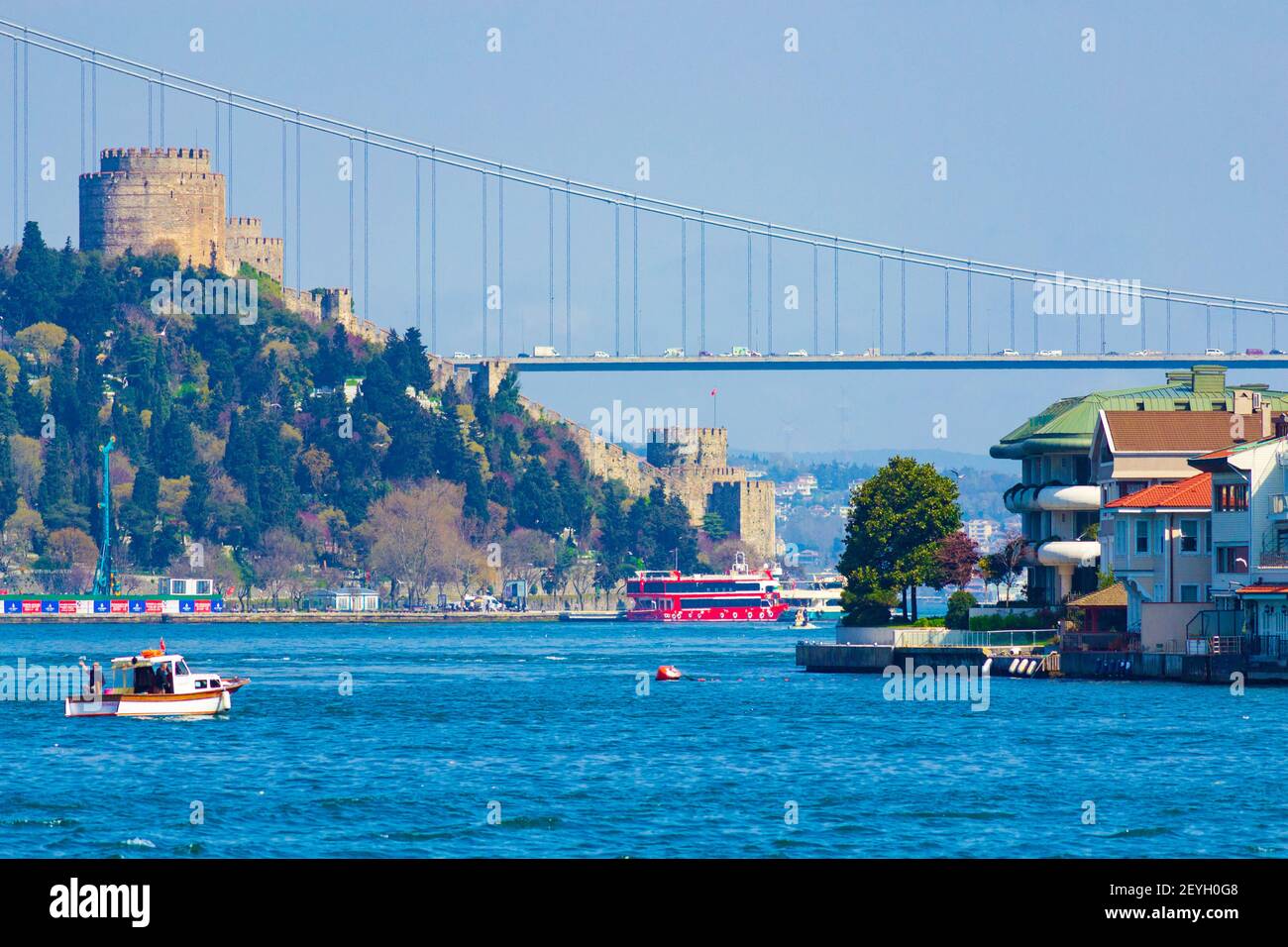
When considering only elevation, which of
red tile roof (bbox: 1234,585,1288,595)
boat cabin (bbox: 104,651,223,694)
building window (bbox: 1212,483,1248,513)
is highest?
building window (bbox: 1212,483,1248,513)

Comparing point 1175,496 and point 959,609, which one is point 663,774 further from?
point 959,609

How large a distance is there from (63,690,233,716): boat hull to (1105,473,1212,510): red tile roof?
3030 centimetres

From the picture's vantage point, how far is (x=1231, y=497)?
217 feet

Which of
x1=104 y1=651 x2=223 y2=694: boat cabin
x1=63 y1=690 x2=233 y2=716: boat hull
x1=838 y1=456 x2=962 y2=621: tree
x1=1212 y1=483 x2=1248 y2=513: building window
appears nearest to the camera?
x1=63 y1=690 x2=233 y2=716: boat hull

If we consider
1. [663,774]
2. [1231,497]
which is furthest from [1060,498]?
[663,774]

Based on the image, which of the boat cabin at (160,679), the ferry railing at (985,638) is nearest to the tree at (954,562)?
the ferry railing at (985,638)

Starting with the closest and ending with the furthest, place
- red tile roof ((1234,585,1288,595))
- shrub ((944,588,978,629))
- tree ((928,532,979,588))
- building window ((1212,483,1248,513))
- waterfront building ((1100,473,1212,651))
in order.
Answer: red tile roof ((1234,585,1288,595)), building window ((1212,483,1248,513)), waterfront building ((1100,473,1212,651)), shrub ((944,588,978,629)), tree ((928,532,979,588))

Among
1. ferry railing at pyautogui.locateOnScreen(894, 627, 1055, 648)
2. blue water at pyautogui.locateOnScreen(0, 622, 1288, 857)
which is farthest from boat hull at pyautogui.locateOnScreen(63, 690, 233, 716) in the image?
ferry railing at pyautogui.locateOnScreen(894, 627, 1055, 648)

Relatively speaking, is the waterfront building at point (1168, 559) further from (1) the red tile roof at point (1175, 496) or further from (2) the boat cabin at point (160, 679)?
(2) the boat cabin at point (160, 679)

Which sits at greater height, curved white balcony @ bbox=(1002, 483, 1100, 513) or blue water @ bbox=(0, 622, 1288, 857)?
curved white balcony @ bbox=(1002, 483, 1100, 513)

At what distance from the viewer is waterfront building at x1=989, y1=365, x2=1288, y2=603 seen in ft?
261

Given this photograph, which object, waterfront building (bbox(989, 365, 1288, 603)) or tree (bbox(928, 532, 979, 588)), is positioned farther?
tree (bbox(928, 532, 979, 588))

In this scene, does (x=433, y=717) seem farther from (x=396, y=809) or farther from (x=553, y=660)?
(x=553, y=660)

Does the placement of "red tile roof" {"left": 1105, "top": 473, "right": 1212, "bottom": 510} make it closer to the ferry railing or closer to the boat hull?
the ferry railing
